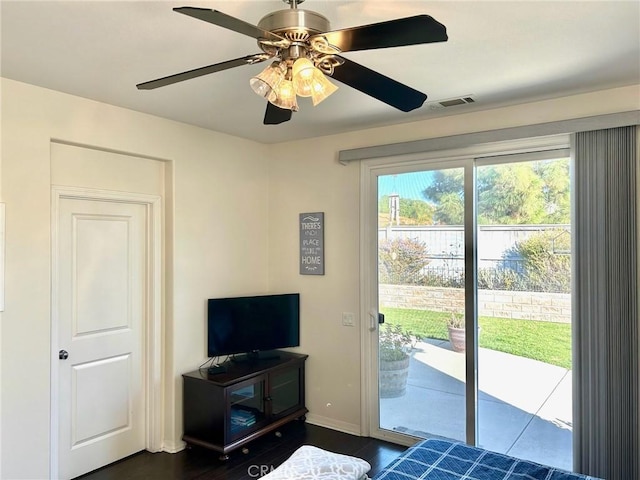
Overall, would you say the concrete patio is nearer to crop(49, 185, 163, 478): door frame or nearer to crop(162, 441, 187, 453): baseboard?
crop(162, 441, 187, 453): baseboard

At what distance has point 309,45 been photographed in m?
1.62

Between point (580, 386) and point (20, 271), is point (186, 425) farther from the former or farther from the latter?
point (580, 386)

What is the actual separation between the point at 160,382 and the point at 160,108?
2.09 meters

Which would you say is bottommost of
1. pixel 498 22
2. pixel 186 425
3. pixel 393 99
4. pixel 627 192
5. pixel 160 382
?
pixel 186 425

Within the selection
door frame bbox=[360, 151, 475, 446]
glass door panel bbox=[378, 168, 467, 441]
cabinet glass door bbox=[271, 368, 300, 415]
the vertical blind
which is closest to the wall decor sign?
door frame bbox=[360, 151, 475, 446]

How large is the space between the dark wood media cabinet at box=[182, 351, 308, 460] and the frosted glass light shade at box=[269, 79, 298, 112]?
2.31 meters

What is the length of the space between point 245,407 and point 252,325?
662 mm

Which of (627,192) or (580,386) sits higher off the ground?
(627,192)

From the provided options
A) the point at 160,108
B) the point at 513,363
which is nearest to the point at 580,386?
the point at 513,363

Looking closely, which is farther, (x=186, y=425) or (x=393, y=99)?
(x=186, y=425)

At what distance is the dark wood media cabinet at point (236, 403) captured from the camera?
11.1 ft

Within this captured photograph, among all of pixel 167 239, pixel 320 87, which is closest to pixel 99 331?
pixel 167 239

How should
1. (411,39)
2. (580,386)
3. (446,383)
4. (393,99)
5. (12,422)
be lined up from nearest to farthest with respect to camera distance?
(411,39) < (393,99) < (12,422) < (580,386) < (446,383)

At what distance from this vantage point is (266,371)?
12.2ft
